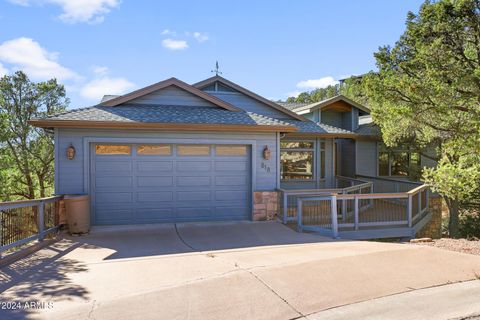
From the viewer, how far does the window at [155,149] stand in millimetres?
8812

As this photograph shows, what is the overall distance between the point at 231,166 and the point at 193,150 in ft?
3.85

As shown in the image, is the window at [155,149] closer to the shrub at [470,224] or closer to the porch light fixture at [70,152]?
the porch light fixture at [70,152]

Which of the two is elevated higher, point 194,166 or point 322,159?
point 322,159

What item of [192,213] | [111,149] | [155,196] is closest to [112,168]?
[111,149]

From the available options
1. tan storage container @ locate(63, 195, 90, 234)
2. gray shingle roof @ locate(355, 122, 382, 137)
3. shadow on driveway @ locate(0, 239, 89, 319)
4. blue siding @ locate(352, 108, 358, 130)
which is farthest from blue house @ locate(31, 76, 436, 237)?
blue siding @ locate(352, 108, 358, 130)

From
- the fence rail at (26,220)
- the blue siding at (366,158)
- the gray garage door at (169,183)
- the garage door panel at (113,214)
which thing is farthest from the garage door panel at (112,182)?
the blue siding at (366,158)

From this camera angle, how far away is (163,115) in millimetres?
9109

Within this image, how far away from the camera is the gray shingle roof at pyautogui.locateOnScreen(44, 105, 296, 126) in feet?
27.7

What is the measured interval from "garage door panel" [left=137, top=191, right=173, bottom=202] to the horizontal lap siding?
56.1 inches

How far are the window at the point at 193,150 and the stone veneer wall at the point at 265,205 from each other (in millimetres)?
1844

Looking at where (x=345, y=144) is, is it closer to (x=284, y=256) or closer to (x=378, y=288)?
(x=284, y=256)

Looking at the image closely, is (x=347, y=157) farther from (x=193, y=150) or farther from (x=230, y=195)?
(x=193, y=150)

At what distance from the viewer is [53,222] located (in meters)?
7.62

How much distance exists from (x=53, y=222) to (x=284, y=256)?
5418 millimetres
